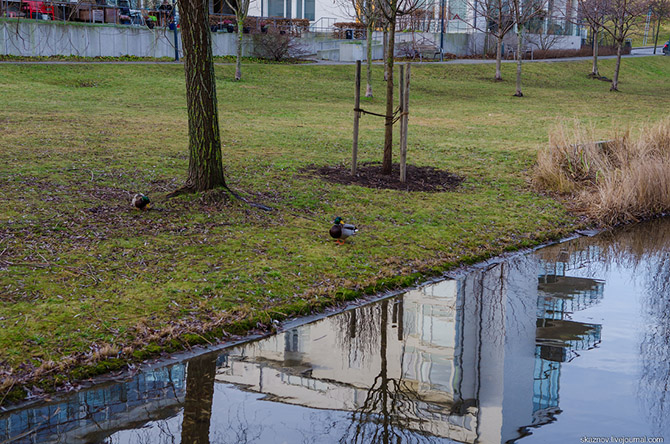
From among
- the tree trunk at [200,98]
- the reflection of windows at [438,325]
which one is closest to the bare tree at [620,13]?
the tree trunk at [200,98]

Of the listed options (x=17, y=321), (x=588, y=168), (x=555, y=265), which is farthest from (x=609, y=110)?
(x=17, y=321)

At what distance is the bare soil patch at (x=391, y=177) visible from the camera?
1243 centimetres

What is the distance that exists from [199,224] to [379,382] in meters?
4.45

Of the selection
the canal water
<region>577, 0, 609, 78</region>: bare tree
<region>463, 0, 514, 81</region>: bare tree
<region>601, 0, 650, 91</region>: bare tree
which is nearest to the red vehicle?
<region>463, 0, 514, 81</region>: bare tree

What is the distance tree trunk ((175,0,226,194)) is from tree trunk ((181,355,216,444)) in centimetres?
469

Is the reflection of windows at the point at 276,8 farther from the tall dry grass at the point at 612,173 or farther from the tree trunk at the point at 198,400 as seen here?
the tree trunk at the point at 198,400

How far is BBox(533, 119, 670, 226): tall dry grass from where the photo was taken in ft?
38.8

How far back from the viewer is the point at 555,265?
909 centimetres

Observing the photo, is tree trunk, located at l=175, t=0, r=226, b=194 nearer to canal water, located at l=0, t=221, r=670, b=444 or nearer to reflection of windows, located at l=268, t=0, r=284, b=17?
canal water, located at l=0, t=221, r=670, b=444

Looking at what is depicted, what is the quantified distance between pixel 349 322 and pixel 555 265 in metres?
3.50

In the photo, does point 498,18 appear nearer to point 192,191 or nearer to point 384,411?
point 192,191

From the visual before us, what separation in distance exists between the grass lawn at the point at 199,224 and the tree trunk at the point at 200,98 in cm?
35

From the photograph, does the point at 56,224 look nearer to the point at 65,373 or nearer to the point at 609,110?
the point at 65,373

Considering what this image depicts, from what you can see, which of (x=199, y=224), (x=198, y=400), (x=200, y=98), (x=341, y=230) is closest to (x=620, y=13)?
(x=200, y=98)
